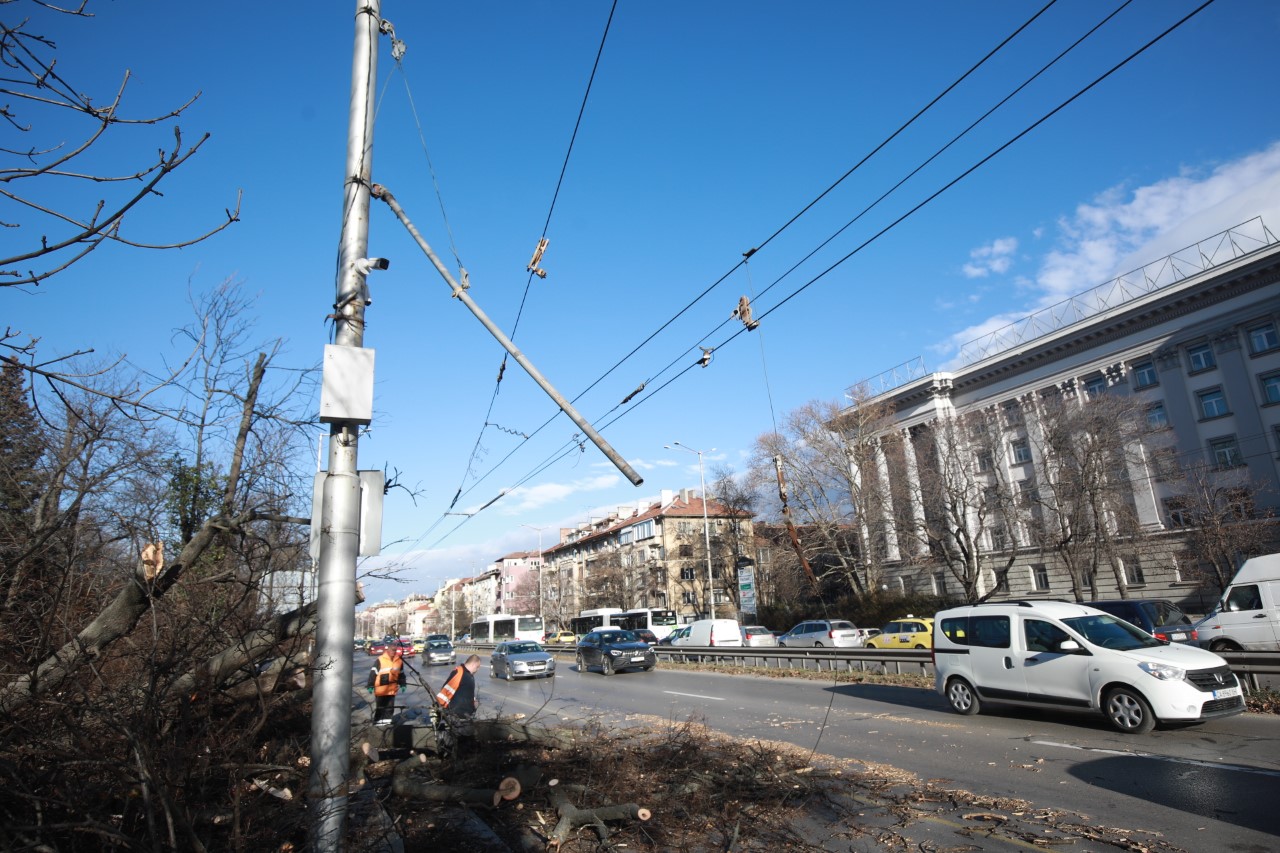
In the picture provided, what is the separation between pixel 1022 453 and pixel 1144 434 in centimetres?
1221

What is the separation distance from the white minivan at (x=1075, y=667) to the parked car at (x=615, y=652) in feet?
52.7

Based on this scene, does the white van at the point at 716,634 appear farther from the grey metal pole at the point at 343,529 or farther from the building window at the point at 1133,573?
the grey metal pole at the point at 343,529

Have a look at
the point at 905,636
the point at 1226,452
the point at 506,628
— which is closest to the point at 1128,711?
the point at 905,636

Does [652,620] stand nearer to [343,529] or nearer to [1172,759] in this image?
[1172,759]

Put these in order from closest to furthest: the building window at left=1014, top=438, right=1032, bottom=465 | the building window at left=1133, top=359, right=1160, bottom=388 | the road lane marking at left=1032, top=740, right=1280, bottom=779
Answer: the road lane marking at left=1032, top=740, right=1280, bottom=779 < the building window at left=1133, top=359, right=1160, bottom=388 < the building window at left=1014, top=438, right=1032, bottom=465

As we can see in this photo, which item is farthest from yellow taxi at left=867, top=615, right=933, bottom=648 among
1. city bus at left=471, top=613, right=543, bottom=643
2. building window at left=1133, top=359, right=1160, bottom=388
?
city bus at left=471, top=613, right=543, bottom=643

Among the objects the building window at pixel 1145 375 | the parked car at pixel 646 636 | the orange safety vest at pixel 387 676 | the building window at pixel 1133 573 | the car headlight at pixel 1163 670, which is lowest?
the parked car at pixel 646 636

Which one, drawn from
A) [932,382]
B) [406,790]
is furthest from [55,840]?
[932,382]

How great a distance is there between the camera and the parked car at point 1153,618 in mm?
16859

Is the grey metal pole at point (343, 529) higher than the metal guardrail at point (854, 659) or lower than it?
higher

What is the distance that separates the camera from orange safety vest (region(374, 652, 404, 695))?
12.9 meters

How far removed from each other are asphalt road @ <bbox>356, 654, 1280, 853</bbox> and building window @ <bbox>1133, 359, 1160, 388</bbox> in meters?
32.6

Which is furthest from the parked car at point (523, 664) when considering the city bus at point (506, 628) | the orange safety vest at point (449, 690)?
the city bus at point (506, 628)

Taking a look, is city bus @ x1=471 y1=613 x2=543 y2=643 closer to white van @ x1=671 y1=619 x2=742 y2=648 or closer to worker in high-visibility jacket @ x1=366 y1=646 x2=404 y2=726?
white van @ x1=671 y1=619 x2=742 y2=648
